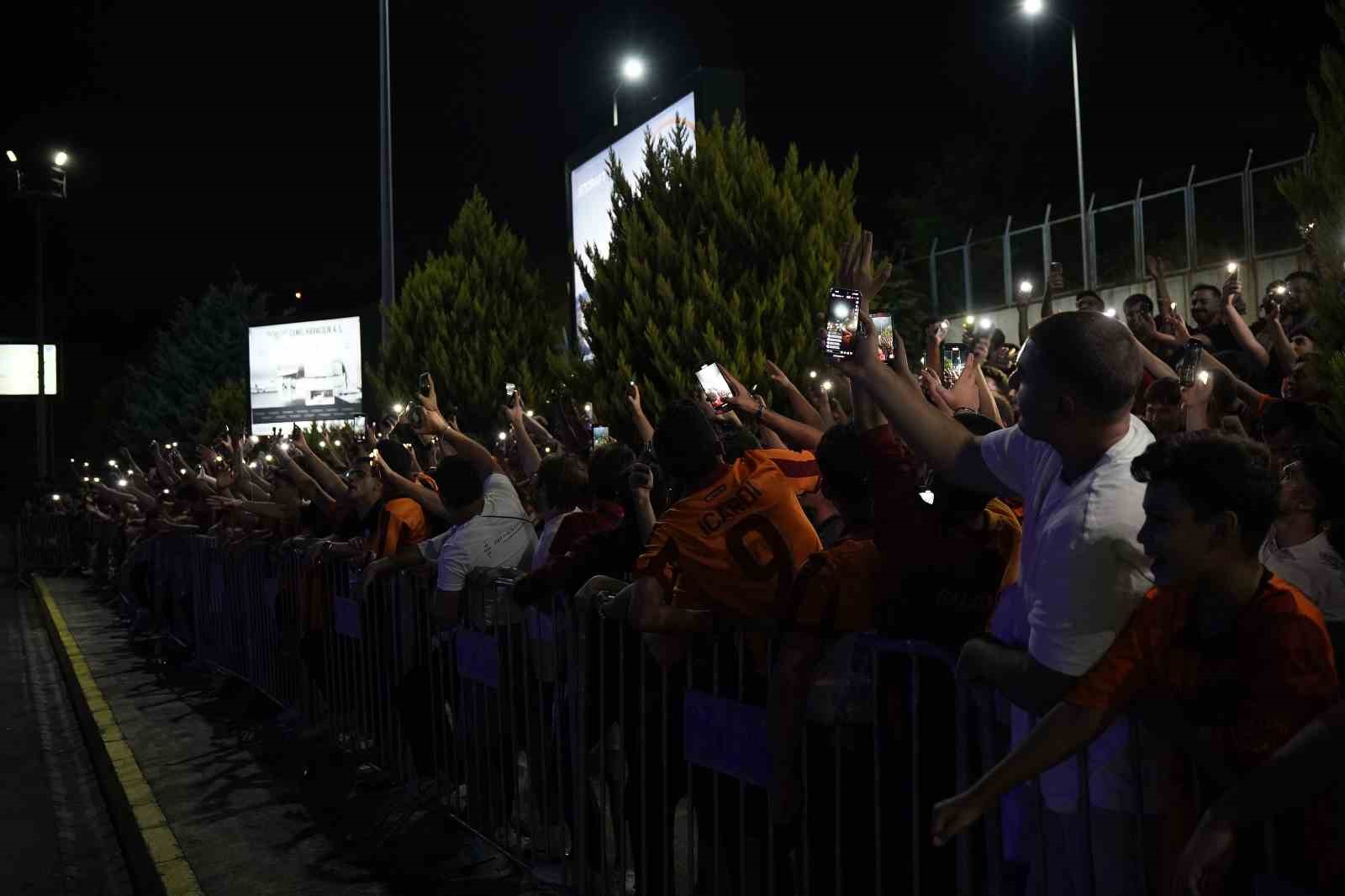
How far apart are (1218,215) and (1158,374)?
Result: 20.0 meters

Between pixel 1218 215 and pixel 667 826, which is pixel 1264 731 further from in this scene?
pixel 1218 215

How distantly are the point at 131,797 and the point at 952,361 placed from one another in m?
5.16

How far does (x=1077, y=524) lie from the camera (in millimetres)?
2723

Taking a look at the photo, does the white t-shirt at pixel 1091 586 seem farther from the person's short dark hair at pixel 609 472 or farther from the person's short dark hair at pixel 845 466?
the person's short dark hair at pixel 609 472

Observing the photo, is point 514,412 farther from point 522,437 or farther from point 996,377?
point 996,377

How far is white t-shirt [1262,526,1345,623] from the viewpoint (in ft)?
13.3

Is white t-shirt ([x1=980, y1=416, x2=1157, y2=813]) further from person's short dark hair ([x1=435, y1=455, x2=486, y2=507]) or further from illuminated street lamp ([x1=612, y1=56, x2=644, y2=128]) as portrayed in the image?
illuminated street lamp ([x1=612, y1=56, x2=644, y2=128])

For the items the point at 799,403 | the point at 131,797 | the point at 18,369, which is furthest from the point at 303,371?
the point at 799,403

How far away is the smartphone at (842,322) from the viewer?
3.51 m

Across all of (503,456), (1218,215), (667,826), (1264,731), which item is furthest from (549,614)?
(1218,215)

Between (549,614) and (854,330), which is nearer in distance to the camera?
(854,330)

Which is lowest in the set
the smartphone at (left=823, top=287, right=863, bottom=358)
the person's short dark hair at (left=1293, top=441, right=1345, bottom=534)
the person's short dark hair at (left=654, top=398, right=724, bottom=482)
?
the person's short dark hair at (left=1293, top=441, right=1345, bottom=534)

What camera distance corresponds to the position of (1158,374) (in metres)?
5.79

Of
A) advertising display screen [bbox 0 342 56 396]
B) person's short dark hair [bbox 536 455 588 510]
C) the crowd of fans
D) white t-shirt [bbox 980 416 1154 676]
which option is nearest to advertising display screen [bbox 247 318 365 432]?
advertising display screen [bbox 0 342 56 396]
